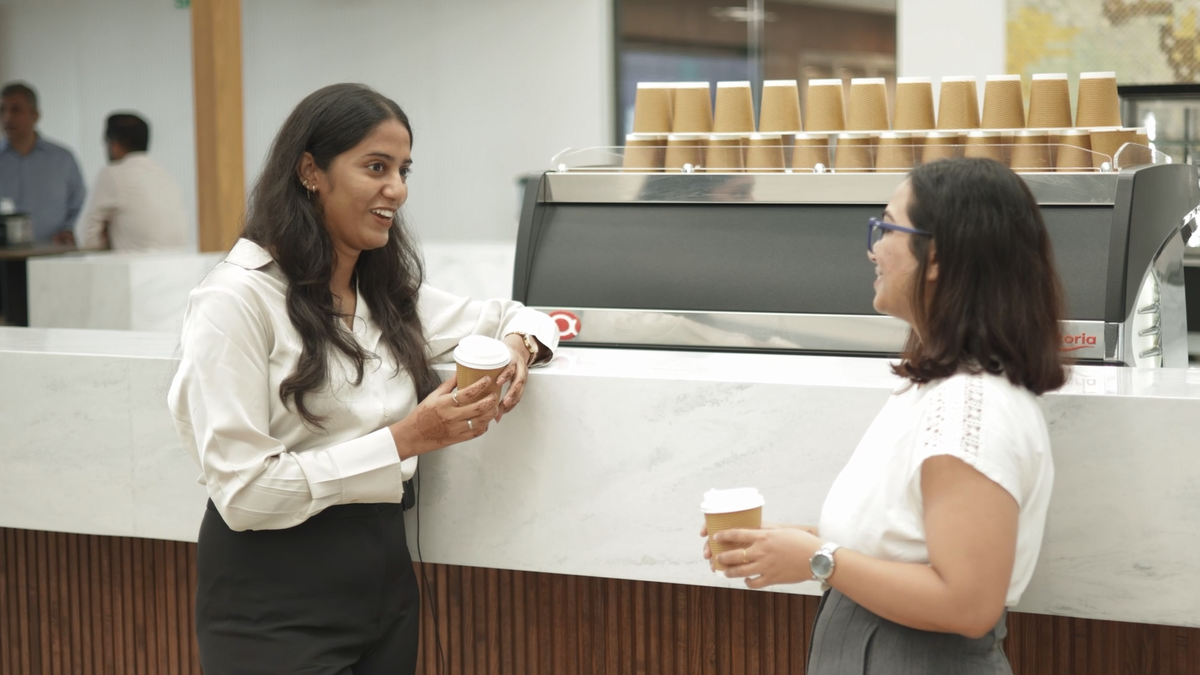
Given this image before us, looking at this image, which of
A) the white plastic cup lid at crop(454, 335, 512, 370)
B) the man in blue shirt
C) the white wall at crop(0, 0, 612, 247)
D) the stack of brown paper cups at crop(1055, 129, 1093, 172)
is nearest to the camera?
the white plastic cup lid at crop(454, 335, 512, 370)

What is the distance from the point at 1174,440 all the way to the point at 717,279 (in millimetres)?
1171

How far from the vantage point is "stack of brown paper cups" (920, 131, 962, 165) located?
256cm

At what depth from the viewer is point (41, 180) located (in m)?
7.36

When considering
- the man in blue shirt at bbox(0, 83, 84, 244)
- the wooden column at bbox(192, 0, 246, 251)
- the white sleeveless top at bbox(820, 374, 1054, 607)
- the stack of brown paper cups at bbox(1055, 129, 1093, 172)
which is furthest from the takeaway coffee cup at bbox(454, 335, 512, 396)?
the man in blue shirt at bbox(0, 83, 84, 244)

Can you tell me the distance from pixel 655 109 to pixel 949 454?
5.89 ft

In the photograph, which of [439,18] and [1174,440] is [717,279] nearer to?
[1174,440]

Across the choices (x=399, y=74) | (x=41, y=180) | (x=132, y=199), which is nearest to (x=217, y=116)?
(x=132, y=199)

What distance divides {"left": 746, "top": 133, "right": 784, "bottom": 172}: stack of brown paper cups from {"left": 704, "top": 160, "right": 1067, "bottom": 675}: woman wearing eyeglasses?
1.42 metres

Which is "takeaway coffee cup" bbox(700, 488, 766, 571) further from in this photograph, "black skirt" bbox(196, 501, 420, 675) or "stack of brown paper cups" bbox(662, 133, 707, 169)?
"stack of brown paper cups" bbox(662, 133, 707, 169)

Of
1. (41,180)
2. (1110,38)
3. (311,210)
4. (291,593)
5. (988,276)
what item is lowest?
(291,593)

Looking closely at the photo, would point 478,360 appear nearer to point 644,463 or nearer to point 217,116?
point 644,463

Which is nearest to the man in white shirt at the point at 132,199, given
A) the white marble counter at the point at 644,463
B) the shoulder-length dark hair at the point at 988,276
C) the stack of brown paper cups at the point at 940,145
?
the white marble counter at the point at 644,463

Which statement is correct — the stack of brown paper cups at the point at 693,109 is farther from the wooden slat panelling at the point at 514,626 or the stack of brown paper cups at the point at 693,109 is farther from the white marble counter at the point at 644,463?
the wooden slat panelling at the point at 514,626

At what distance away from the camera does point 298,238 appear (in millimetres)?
1656
